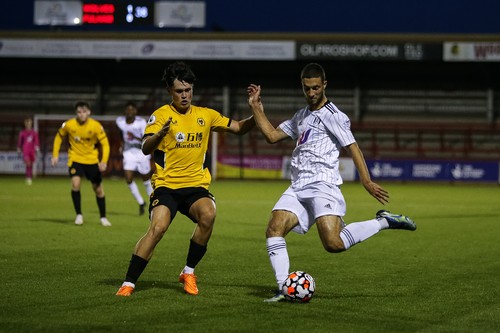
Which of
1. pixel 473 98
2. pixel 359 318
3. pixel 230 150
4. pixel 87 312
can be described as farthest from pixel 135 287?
pixel 473 98

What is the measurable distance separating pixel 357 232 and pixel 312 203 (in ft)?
1.85

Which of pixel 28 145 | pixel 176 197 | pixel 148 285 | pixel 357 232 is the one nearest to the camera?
pixel 357 232

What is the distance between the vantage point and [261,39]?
40281 mm

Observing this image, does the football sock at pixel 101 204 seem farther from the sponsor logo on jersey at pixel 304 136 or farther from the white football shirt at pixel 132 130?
the sponsor logo on jersey at pixel 304 136

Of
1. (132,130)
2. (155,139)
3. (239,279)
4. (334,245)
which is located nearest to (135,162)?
(132,130)

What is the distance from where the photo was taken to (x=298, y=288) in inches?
309

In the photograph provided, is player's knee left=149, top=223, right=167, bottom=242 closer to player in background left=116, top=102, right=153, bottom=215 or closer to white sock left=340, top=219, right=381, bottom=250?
white sock left=340, top=219, right=381, bottom=250

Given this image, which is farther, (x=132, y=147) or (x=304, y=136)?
(x=132, y=147)

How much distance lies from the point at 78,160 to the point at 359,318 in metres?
9.56

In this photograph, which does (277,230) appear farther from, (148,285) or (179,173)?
(148,285)

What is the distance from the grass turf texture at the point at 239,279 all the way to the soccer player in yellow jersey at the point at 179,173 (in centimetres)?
39

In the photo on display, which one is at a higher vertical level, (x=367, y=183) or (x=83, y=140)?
(x=83, y=140)

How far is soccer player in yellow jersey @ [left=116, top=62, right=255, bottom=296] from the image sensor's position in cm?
830

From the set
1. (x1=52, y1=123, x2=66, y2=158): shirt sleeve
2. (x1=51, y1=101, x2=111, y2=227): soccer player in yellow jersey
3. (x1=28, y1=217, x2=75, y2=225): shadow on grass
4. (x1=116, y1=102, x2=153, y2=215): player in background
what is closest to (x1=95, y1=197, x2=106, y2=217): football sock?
(x1=51, y1=101, x2=111, y2=227): soccer player in yellow jersey
